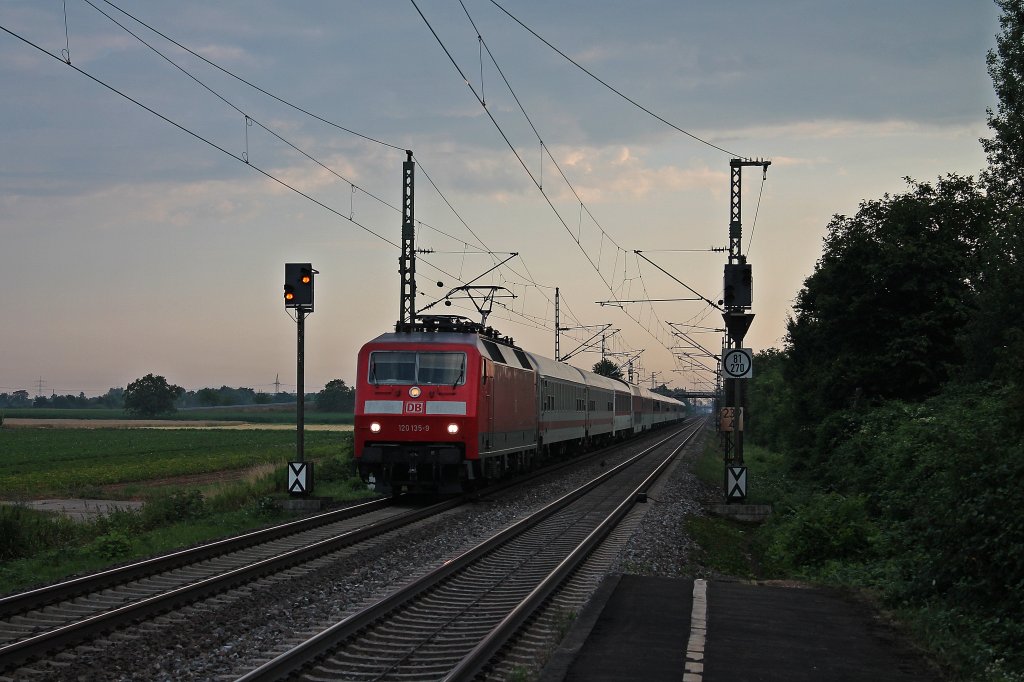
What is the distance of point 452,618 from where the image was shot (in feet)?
33.2

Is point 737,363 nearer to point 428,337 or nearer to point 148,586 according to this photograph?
point 428,337

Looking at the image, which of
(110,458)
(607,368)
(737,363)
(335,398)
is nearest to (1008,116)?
(737,363)

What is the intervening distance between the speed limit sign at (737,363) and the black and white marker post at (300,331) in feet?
26.1

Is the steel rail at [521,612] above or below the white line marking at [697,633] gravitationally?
below

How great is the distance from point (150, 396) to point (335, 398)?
30.1 m

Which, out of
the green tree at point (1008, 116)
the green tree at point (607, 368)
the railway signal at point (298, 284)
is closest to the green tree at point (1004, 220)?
the green tree at point (1008, 116)

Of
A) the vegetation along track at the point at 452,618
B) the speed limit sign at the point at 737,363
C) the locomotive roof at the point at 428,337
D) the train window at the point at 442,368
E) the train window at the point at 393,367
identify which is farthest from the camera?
the locomotive roof at the point at 428,337

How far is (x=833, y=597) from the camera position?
429 inches

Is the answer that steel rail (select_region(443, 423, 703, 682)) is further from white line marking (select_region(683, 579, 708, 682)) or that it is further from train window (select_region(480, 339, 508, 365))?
train window (select_region(480, 339, 508, 365))

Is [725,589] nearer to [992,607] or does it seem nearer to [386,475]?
[992,607]

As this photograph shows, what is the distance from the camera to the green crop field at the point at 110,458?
3803 centimetres

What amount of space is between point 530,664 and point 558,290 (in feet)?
144

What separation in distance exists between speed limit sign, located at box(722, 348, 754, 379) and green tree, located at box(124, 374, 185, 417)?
165m

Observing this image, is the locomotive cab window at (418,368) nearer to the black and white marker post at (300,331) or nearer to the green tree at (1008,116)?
the black and white marker post at (300,331)
